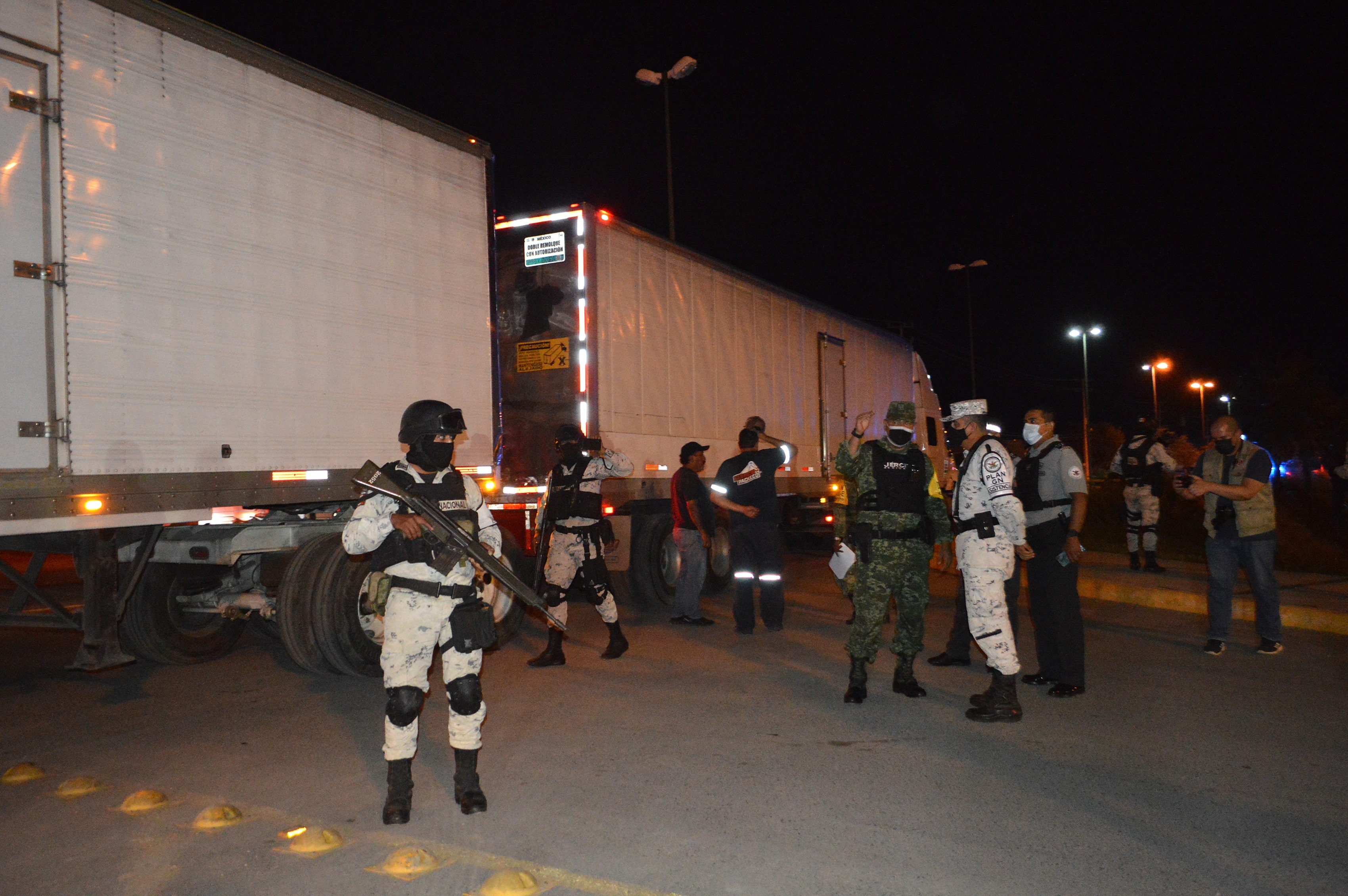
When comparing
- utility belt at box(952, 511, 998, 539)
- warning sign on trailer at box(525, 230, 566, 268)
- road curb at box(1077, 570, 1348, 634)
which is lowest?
road curb at box(1077, 570, 1348, 634)

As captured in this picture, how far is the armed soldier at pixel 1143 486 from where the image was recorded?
11484 millimetres

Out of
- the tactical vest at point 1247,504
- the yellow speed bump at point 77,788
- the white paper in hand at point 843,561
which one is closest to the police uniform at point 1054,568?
the white paper in hand at point 843,561

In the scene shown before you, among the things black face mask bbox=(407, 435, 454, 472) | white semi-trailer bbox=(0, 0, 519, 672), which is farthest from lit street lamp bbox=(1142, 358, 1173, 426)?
black face mask bbox=(407, 435, 454, 472)

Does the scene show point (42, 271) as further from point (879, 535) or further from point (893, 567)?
point (893, 567)

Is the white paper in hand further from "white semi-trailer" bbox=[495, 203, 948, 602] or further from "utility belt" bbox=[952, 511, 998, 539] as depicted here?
"white semi-trailer" bbox=[495, 203, 948, 602]

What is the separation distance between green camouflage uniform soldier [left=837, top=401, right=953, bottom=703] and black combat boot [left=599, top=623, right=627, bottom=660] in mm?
1936

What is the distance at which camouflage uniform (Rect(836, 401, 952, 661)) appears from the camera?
582 cm

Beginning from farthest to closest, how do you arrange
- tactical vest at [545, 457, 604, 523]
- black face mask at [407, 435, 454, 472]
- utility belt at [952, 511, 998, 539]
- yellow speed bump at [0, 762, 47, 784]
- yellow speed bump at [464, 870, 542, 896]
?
tactical vest at [545, 457, 604, 523]
utility belt at [952, 511, 998, 539]
yellow speed bump at [0, 762, 47, 784]
black face mask at [407, 435, 454, 472]
yellow speed bump at [464, 870, 542, 896]

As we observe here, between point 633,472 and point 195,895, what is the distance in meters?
6.22

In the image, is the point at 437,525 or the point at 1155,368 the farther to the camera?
the point at 1155,368

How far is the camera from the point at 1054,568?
6.09 meters

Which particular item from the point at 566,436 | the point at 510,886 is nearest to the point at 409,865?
the point at 510,886

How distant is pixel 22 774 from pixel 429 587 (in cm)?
233

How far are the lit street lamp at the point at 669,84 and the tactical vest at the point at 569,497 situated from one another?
30.5ft
